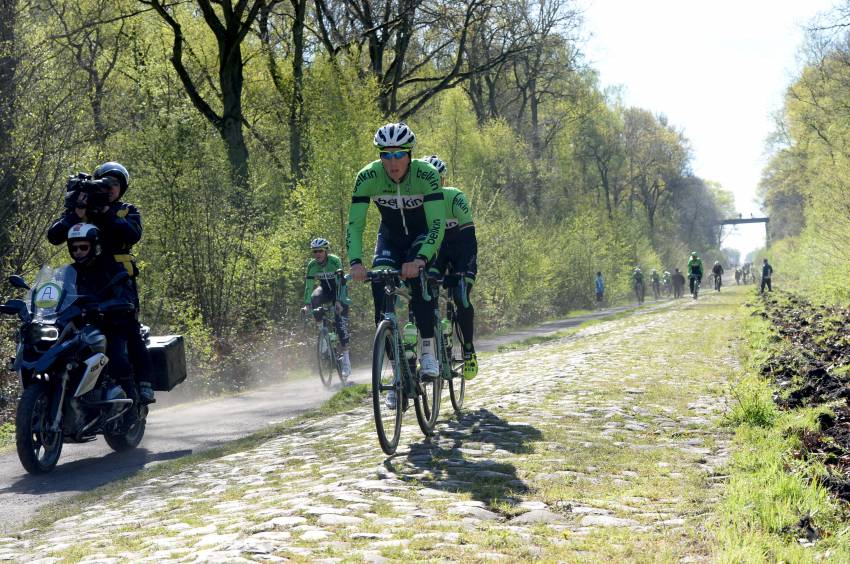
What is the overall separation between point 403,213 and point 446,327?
136cm

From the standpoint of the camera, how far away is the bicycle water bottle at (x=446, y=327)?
27.7 feet

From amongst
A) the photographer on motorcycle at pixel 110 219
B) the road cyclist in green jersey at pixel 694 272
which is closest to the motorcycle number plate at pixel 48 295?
the photographer on motorcycle at pixel 110 219

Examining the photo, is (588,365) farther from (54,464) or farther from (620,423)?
(54,464)

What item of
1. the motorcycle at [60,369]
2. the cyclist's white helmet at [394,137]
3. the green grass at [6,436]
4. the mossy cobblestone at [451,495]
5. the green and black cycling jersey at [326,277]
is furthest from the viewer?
the green and black cycling jersey at [326,277]

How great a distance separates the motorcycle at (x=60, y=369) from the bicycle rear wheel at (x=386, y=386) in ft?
8.44

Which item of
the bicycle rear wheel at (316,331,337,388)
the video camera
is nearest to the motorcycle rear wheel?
the video camera

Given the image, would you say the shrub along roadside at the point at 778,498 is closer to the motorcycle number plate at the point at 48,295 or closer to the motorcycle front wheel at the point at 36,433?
the motorcycle front wheel at the point at 36,433

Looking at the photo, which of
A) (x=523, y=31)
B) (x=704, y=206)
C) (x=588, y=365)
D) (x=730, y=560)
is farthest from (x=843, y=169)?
(x=704, y=206)

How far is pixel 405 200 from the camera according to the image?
7.66 meters

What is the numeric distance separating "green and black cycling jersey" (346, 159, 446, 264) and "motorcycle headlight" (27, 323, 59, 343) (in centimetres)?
257

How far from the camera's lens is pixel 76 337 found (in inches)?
294

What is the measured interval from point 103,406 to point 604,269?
49986 mm

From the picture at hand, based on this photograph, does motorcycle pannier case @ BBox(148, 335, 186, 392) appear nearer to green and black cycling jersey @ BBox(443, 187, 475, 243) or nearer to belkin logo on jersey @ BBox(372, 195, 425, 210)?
belkin logo on jersey @ BBox(372, 195, 425, 210)

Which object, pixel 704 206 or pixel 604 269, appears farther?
pixel 704 206
